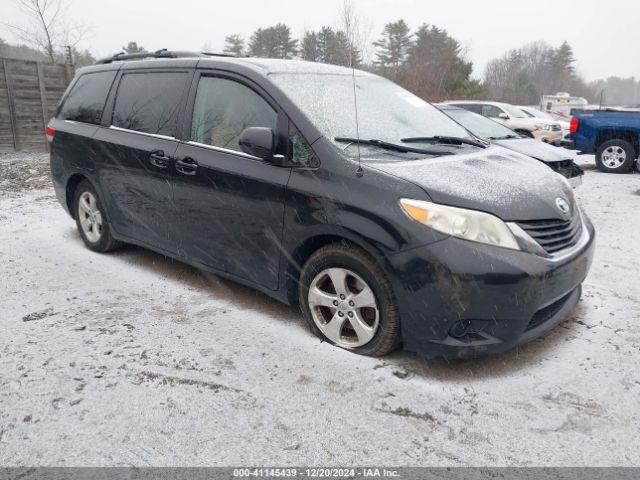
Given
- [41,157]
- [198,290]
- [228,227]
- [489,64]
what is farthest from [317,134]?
[489,64]

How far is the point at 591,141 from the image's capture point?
1126 centimetres


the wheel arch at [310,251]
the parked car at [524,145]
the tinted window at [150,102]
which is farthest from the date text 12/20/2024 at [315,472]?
the parked car at [524,145]

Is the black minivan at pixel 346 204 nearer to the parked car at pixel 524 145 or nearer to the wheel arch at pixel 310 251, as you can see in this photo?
the wheel arch at pixel 310 251

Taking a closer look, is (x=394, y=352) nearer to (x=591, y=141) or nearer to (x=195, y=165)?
(x=195, y=165)

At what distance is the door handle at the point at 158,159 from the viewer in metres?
3.81

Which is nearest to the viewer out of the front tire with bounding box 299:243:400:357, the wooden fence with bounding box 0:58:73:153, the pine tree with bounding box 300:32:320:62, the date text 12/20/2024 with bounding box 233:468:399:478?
the date text 12/20/2024 with bounding box 233:468:399:478

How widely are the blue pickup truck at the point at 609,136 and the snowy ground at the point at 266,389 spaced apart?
818 cm

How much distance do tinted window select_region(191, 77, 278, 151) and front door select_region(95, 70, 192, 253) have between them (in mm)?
224

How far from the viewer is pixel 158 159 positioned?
3861 millimetres

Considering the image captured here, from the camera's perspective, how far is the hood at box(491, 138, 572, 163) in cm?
A: 705

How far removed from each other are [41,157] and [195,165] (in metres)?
10.2

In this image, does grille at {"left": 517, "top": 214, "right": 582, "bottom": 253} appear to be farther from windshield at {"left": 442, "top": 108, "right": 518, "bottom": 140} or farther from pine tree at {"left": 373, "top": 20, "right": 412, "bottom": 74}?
pine tree at {"left": 373, "top": 20, "right": 412, "bottom": 74}

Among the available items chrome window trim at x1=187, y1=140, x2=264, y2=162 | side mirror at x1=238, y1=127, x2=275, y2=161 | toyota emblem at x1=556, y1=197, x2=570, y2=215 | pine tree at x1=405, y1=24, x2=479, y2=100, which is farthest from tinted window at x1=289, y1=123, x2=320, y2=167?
pine tree at x1=405, y1=24, x2=479, y2=100

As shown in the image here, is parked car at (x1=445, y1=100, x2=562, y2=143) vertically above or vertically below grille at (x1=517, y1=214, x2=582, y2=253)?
above
